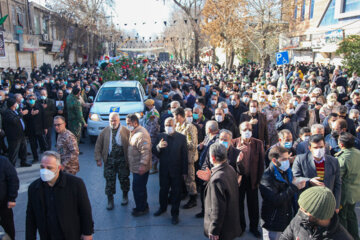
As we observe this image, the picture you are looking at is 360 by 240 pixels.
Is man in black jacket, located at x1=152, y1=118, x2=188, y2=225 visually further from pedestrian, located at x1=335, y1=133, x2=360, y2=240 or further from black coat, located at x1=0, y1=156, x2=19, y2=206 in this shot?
pedestrian, located at x1=335, y1=133, x2=360, y2=240

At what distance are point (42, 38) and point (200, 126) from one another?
101 ft

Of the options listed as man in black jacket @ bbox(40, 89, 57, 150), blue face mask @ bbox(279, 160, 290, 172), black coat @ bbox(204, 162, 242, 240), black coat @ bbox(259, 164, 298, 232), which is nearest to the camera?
black coat @ bbox(204, 162, 242, 240)

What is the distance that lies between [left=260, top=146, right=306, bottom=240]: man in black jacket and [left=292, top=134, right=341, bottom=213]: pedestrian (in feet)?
1.20

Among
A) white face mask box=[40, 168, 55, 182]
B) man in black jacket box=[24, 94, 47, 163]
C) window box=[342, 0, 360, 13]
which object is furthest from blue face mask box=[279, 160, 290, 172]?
window box=[342, 0, 360, 13]

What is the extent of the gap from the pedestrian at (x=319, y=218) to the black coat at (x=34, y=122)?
7.50 meters

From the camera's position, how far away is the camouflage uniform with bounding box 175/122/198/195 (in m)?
5.54

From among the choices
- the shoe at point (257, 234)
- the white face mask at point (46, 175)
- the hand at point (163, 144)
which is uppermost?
the white face mask at point (46, 175)

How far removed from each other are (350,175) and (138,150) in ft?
10.6

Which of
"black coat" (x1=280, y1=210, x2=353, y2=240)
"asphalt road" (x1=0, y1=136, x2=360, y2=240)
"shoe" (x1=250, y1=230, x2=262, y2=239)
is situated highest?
"black coat" (x1=280, y1=210, x2=353, y2=240)

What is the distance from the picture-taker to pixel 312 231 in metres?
2.42

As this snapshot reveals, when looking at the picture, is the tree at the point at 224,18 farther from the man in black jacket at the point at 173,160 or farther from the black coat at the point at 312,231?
the black coat at the point at 312,231

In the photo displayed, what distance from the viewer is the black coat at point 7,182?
3.95 m

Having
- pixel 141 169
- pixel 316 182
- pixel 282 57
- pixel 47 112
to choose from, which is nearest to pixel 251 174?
pixel 316 182

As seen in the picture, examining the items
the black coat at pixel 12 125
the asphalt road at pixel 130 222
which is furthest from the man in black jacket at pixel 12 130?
the asphalt road at pixel 130 222
